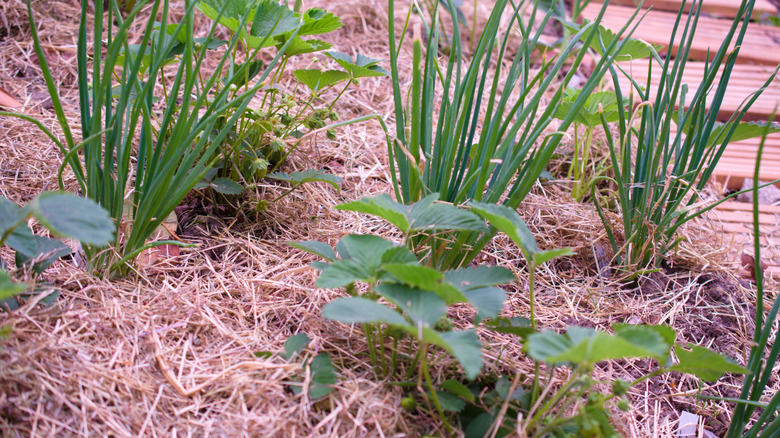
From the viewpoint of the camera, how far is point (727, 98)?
2.10 metres

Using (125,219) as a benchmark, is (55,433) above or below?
below

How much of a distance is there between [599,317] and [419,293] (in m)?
0.58

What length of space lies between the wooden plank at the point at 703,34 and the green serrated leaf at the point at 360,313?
2119 mm

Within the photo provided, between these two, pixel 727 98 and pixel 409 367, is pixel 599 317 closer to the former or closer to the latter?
pixel 409 367

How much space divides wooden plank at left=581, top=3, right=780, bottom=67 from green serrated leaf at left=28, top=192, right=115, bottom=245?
2.26 meters

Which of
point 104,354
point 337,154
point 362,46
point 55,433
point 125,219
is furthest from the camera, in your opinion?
point 362,46

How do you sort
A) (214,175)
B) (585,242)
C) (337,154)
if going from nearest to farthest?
1. (214,175)
2. (585,242)
3. (337,154)

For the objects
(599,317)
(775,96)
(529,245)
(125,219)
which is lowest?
(599,317)

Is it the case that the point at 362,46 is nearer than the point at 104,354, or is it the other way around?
the point at 104,354

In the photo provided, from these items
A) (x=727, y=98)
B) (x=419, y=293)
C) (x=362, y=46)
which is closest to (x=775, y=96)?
(x=727, y=98)

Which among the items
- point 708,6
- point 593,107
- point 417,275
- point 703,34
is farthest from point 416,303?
point 708,6

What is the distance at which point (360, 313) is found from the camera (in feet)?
2.19

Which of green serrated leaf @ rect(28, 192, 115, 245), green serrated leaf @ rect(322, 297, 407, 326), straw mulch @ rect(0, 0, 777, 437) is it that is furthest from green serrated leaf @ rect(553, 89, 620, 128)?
green serrated leaf @ rect(28, 192, 115, 245)

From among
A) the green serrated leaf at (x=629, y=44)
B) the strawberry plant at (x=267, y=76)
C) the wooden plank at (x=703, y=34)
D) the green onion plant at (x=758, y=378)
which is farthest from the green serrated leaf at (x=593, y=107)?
the wooden plank at (x=703, y=34)
